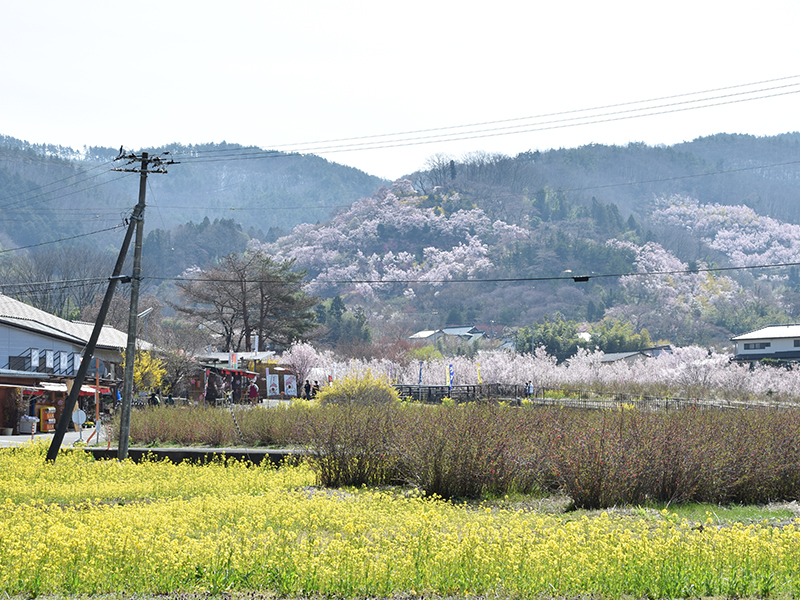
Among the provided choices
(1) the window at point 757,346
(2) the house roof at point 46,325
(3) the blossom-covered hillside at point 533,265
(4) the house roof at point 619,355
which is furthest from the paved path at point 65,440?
(3) the blossom-covered hillside at point 533,265

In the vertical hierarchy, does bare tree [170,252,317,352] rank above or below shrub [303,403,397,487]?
above

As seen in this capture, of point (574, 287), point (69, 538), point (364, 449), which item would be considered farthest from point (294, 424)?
point (574, 287)

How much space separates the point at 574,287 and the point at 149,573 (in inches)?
5436

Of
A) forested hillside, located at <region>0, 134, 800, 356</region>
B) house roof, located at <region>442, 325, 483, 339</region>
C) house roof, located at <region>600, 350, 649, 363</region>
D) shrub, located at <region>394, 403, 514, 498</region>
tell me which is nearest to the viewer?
shrub, located at <region>394, 403, 514, 498</region>

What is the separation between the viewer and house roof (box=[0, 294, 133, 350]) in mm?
42278

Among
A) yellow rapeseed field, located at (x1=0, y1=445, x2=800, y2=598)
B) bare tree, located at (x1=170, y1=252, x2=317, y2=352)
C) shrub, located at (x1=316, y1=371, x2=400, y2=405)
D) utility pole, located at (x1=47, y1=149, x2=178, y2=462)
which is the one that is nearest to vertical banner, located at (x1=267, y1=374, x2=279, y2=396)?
bare tree, located at (x1=170, y1=252, x2=317, y2=352)

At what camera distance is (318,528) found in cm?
969

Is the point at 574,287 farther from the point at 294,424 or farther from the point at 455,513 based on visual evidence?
the point at 455,513

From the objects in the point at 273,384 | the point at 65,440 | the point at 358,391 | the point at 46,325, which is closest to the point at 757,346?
the point at 273,384

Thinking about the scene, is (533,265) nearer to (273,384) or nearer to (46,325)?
(273,384)

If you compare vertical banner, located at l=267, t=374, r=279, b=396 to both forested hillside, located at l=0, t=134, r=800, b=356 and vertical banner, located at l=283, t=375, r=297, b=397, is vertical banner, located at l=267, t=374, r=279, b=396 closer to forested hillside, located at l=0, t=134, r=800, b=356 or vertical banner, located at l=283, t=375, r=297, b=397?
vertical banner, located at l=283, t=375, r=297, b=397

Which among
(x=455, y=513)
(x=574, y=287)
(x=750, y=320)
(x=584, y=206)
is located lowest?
(x=455, y=513)

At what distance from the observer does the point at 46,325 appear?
45.2 metres

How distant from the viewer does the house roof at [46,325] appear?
4228cm
